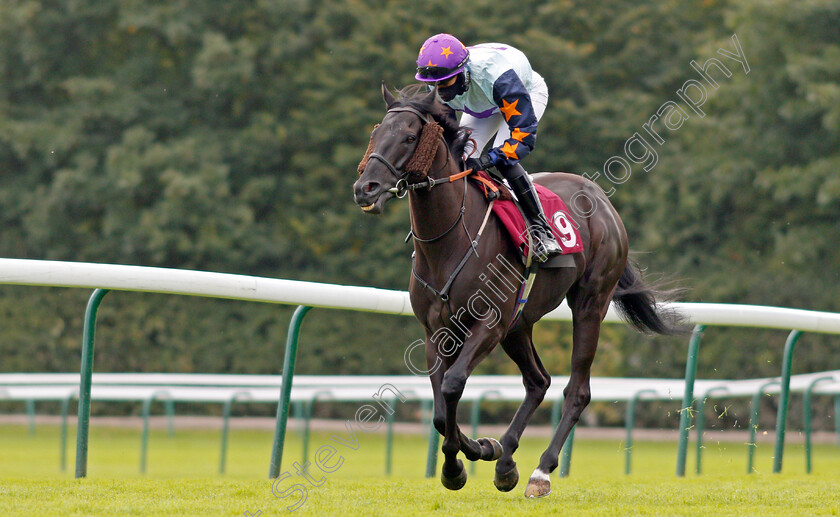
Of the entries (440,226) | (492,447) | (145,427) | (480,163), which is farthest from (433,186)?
(145,427)

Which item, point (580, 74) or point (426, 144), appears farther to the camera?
point (580, 74)

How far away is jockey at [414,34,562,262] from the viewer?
492 cm

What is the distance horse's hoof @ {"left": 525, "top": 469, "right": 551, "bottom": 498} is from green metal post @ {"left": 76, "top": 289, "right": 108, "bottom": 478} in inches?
77.3

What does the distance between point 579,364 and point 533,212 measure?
35.1 inches

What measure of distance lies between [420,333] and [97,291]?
1145 centimetres

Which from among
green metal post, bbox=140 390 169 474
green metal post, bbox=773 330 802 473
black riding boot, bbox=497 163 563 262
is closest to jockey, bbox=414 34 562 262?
black riding boot, bbox=497 163 563 262

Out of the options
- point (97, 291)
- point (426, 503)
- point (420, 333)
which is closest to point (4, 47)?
point (420, 333)

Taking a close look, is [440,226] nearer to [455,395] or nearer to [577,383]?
[455,395]

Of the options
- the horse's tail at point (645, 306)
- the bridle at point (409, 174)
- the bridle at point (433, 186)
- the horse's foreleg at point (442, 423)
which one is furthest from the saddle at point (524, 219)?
the horse's tail at point (645, 306)

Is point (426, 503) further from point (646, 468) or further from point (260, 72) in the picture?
point (260, 72)

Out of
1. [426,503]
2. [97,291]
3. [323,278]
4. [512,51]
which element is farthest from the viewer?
[323,278]

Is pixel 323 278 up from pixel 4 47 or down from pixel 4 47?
down

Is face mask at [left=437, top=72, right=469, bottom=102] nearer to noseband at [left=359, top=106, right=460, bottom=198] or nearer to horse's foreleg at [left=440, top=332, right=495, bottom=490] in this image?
noseband at [left=359, top=106, right=460, bottom=198]

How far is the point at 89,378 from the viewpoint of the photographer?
4695 millimetres
